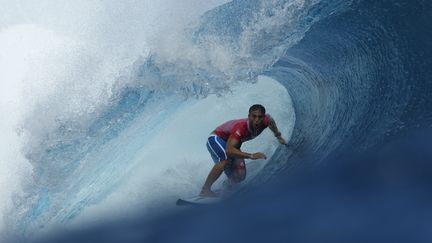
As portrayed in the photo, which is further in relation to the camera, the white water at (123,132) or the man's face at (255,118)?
the white water at (123,132)

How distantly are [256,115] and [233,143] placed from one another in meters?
0.33

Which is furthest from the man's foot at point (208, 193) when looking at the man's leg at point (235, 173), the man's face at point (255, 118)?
the man's face at point (255, 118)

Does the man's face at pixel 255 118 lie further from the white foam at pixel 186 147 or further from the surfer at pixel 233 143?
the white foam at pixel 186 147

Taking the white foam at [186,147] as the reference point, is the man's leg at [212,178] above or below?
below

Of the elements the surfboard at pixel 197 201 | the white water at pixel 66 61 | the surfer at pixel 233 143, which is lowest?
the surfboard at pixel 197 201

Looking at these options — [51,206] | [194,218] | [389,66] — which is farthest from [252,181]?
[51,206]

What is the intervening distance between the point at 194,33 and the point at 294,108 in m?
1.54

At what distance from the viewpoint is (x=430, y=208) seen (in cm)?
390

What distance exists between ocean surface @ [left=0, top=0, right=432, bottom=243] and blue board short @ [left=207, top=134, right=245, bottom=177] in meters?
0.25

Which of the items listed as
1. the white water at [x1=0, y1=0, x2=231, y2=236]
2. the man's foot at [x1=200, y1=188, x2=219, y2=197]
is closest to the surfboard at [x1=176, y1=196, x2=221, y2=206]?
the man's foot at [x1=200, y1=188, x2=219, y2=197]

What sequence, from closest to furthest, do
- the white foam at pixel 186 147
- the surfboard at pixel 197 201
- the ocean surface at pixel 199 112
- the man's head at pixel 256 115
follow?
the man's head at pixel 256 115
the ocean surface at pixel 199 112
the surfboard at pixel 197 201
the white foam at pixel 186 147

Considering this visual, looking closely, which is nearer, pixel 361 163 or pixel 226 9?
pixel 361 163

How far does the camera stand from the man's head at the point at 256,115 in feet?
15.5

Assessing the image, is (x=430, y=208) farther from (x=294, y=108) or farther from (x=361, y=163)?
(x=294, y=108)
